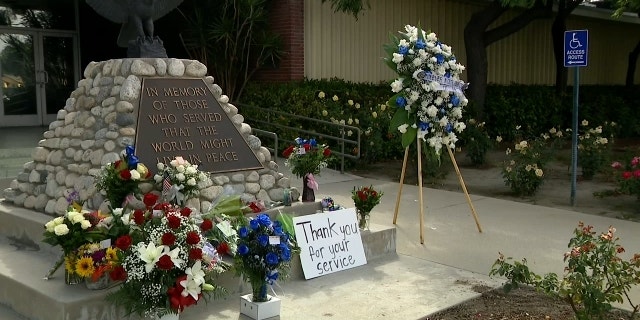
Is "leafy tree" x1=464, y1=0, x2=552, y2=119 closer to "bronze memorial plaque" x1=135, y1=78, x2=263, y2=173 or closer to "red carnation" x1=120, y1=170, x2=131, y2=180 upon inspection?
"bronze memorial plaque" x1=135, y1=78, x2=263, y2=173

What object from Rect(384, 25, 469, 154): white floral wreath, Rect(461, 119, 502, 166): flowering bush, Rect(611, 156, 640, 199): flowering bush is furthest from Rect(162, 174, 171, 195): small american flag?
Rect(461, 119, 502, 166): flowering bush

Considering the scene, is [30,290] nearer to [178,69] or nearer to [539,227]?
[178,69]

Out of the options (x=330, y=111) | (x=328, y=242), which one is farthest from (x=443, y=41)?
(x=328, y=242)

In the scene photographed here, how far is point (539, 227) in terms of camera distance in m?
7.62

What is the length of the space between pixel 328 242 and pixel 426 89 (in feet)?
6.59

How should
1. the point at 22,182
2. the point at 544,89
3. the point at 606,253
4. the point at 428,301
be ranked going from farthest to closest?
1. the point at 544,89
2. the point at 22,182
3. the point at 428,301
4. the point at 606,253

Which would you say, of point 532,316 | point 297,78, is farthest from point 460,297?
point 297,78

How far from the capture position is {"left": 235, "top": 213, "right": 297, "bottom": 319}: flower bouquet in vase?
13.7 ft

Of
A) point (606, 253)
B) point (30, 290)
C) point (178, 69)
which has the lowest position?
point (30, 290)

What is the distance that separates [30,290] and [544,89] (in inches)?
682

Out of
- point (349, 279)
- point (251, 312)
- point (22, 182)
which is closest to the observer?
point (251, 312)

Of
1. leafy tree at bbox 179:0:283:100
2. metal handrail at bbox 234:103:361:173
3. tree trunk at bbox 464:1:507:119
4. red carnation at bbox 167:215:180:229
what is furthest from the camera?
tree trunk at bbox 464:1:507:119

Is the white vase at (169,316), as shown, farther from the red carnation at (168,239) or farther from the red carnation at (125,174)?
the red carnation at (125,174)

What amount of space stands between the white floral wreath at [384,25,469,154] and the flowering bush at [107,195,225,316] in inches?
136
